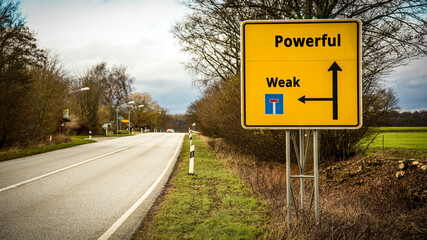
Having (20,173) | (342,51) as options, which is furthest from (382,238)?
(20,173)

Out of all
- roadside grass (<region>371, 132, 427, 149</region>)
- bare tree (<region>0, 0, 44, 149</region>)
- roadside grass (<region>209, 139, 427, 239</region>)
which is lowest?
roadside grass (<region>209, 139, 427, 239</region>)

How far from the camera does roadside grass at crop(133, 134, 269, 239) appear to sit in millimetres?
3957

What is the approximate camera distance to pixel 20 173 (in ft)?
31.0

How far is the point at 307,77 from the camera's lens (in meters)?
3.16

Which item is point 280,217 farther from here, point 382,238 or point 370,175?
point 370,175

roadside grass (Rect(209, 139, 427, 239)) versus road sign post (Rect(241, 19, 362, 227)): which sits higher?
road sign post (Rect(241, 19, 362, 227))

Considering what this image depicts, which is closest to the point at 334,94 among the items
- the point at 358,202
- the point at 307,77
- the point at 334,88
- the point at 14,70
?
the point at 334,88

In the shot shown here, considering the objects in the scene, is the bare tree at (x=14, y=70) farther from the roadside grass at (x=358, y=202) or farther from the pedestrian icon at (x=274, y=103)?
the pedestrian icon at (x=274, y=103)

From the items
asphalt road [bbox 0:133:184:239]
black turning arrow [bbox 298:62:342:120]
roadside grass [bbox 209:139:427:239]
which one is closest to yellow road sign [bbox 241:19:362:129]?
black turning arrow [bbox 298:62:342:120]

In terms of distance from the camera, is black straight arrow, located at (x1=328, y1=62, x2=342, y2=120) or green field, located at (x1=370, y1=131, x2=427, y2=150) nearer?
black straight arrow, located at (x1=328, y1=62, x2=342, y2=120)

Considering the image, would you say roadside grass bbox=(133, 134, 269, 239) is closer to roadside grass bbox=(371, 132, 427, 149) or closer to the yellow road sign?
the yellow road sign

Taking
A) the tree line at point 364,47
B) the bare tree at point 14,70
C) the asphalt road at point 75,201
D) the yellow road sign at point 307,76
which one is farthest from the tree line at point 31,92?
the yellow road sign at point 307,76

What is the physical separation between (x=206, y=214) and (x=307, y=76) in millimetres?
2859

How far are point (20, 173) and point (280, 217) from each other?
889cm
